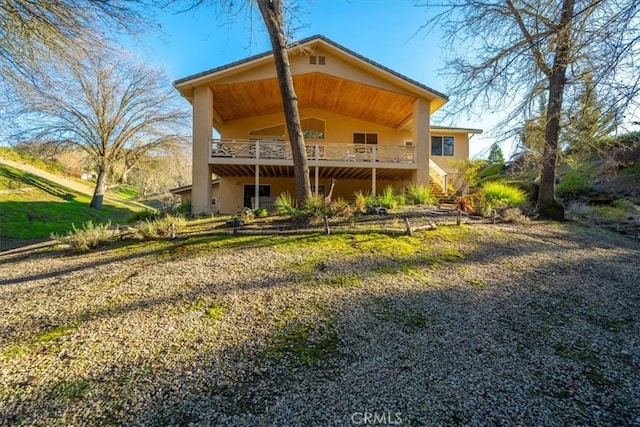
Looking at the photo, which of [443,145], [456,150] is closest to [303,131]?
[443,145]

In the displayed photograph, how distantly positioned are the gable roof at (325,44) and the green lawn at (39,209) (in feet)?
21.1

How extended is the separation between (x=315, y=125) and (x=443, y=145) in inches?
323

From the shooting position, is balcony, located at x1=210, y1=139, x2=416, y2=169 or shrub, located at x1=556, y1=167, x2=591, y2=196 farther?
shrub, located at x1=556, y1=167, x2=591, y2=196

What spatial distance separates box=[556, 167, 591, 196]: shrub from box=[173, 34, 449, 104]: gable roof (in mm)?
8156

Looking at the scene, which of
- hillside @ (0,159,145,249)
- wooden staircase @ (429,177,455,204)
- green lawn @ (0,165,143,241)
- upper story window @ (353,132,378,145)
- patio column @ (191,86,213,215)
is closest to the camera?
patio column @ (191,86,213,215)

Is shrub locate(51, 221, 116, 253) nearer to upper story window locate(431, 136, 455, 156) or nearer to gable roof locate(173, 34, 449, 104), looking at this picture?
gable roof locate(173, 34, 449, 104)

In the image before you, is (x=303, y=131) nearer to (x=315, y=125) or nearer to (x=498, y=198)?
(x=315, y=125)

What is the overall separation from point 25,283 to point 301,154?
247 inches

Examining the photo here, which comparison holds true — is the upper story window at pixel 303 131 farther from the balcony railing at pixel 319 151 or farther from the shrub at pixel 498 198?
the shrub at pixel 498 198

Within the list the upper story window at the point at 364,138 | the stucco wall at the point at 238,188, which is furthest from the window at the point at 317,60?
the stucco wall at the point at 238,188

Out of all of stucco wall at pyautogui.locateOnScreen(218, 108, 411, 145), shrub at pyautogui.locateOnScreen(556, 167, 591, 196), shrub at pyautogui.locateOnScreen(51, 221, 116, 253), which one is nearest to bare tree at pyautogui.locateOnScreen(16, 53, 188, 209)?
stucco wall at pyautogui.locateOnScreen(218, 108, 411, 145)

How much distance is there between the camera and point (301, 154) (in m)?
8.78

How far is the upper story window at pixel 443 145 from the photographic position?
1939 centimetres

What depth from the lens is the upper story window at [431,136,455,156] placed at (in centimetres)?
1939
